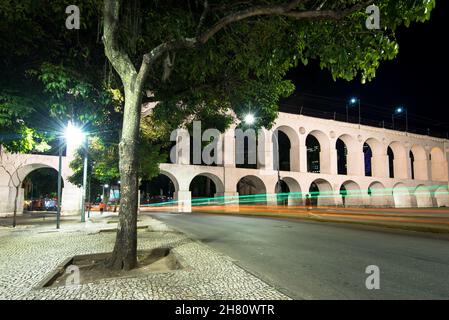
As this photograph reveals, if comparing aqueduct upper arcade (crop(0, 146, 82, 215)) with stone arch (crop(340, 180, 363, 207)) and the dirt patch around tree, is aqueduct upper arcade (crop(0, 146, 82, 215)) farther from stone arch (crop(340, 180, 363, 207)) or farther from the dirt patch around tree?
stone arch (crop(340, 180, 363, 207))

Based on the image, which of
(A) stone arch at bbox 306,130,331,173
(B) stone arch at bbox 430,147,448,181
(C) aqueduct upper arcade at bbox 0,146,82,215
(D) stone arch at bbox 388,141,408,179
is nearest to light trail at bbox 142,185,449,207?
(B) stone arch at bbox 430,147,448,181

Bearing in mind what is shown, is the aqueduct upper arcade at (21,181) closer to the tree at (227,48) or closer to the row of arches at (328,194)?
the row of arches at (328,194)

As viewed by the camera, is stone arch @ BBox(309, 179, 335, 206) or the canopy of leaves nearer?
the canopy of leaves

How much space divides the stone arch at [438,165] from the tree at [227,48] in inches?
2084

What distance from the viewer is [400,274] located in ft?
17.7

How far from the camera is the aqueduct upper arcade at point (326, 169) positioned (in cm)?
3416

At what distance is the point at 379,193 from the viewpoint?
147 ft

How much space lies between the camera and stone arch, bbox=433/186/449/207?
50.0 metres

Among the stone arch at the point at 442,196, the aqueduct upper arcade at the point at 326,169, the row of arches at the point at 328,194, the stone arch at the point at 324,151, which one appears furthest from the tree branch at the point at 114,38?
the stone arch at the point at 442,196

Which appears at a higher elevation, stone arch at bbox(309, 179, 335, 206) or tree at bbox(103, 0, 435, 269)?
tree at bbox(103, 0, 435, 269)

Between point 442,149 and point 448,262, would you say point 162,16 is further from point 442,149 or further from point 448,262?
point 442,149
